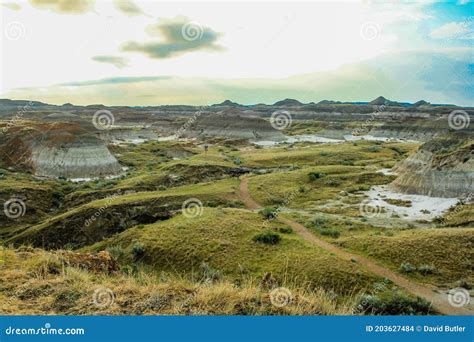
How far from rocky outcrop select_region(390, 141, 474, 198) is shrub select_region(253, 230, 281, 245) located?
76.0 ft

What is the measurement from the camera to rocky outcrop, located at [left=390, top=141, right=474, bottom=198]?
43281mm

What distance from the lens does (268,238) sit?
30609 millimetres

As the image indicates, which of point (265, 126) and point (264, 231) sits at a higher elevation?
point (265, 126)

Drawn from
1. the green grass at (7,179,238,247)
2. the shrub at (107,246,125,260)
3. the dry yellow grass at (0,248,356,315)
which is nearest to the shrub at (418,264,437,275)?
the dry yellow grass at (0,248,356,315)

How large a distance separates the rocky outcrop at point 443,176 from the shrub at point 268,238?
76.0ft

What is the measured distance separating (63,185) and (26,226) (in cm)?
1847

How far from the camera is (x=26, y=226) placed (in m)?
47.8

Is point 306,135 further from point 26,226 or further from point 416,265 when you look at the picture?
point 416,265

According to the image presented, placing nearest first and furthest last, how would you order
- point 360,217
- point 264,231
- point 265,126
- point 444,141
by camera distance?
point 264,231 → point 360,217 → point 444,141 → point 265,126

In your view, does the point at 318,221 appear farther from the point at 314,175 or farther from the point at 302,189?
the point at 314,175

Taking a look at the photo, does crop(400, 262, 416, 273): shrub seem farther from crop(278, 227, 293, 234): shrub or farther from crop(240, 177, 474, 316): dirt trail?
crop(278, 227, 293, 234): shrub

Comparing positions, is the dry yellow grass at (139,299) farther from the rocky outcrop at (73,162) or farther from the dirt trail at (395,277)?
the rocky outcrop at (73,162)

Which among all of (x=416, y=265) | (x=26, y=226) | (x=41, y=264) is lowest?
(x=26, y=226)

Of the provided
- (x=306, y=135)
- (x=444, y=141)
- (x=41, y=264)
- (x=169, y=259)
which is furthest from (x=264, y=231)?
(x=306, y=135)
